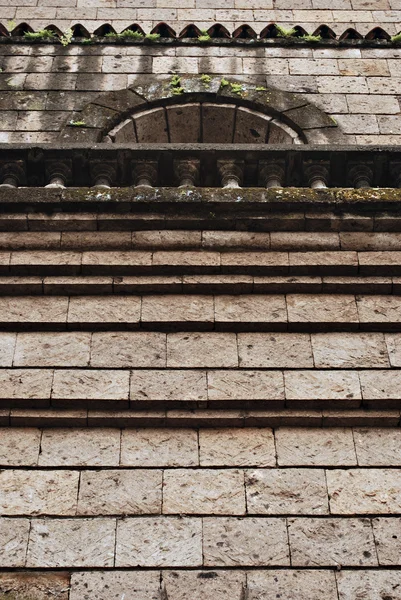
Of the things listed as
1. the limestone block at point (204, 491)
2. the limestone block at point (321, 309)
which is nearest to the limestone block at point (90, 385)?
the limestone block at point (204, 491)

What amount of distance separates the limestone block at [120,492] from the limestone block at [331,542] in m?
1.07

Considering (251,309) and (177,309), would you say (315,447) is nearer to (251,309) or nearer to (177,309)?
(251,309)

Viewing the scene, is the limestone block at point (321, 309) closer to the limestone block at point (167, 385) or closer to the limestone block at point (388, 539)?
the limestone block at point (167, 385)

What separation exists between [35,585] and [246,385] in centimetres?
236

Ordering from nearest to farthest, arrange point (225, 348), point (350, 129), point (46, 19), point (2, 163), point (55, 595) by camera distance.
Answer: point (55, 595) → point (225, 348) → point (2, 163) → point (350, 129) → point (46, 19)

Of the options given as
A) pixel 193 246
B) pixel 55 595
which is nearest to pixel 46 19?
pixel 193 246

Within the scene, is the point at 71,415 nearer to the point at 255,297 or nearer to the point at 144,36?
the point at 255,297

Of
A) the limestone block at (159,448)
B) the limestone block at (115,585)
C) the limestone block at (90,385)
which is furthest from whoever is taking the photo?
the limestone block at (90,385)

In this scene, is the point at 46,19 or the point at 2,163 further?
the point at 46,19

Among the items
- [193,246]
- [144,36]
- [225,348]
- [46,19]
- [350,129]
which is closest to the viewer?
[225,348]

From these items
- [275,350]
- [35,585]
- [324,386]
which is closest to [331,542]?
[324,386]

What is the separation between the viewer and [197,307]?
332 inches

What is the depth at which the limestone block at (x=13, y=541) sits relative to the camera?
673 centimetres

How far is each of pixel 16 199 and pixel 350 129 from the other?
4.77 m
